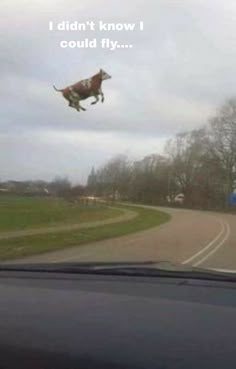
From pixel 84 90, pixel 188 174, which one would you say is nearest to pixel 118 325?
pixel 84 90

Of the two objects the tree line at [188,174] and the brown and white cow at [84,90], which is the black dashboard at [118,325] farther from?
the tree line at [188,174]

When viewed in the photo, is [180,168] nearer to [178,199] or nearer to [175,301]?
[178,199]

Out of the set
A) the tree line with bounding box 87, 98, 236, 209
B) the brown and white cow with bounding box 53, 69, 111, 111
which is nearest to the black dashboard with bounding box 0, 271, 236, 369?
the brown and white cow with bounding box 53, 69, 111, 111

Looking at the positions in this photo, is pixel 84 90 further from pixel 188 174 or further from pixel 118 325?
pixel 188 174

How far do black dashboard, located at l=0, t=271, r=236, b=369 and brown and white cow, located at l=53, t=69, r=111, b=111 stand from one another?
9.87 meters

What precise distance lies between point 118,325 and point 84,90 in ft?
35.8

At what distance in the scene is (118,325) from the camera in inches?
94.4

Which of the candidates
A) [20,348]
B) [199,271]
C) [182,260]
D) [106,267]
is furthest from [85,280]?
[182,260]

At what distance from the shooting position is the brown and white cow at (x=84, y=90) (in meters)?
12.9

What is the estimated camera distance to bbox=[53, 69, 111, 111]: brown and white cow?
12914mm

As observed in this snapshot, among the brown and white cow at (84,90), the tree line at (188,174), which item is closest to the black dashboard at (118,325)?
the brown and white cow at (84,90)

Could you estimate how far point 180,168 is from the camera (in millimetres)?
114812

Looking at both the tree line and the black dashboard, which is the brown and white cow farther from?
the tree line

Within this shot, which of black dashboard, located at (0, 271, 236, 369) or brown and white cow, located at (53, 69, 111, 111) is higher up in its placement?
brown and white cow, located at (53, 69, 111, 111)
